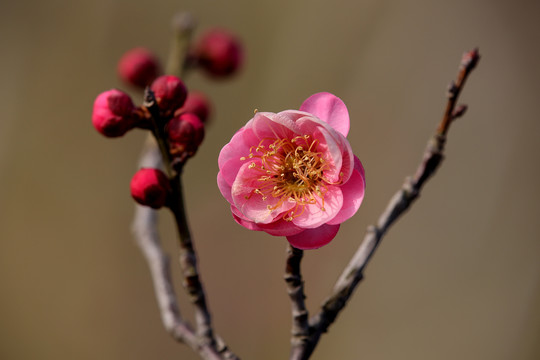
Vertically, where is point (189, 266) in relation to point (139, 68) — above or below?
below

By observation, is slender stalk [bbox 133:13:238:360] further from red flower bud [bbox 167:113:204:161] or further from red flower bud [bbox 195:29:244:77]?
red flower bud [bbox 195:29:244:77]

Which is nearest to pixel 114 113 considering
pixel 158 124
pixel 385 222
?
pixel 158 124

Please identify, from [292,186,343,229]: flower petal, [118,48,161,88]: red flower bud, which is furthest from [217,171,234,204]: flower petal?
[118,48,161,88]: red flower bud

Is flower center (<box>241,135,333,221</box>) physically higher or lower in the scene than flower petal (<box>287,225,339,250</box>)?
higher

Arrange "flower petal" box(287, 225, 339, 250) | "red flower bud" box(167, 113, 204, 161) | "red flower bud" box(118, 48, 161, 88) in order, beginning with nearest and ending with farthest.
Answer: "flower petal" box(287, 225, 339, 250)
"red flower bud" box(167, 113, 204, 161)
"red flower bud" box(118, 48, 161, 88)

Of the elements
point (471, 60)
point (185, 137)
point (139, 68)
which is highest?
point (139, 68)

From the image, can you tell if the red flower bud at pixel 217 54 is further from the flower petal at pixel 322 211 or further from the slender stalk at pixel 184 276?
the flower petal at pixel 322 211

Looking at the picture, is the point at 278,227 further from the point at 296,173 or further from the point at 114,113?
the point at 114,113
